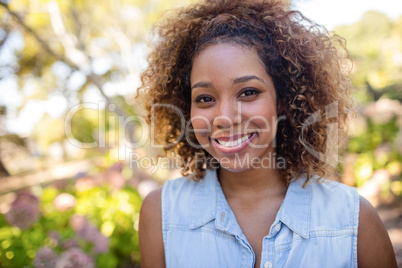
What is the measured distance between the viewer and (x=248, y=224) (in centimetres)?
145

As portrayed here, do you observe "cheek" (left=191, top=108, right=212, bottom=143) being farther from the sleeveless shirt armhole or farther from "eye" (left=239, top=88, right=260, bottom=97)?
the sleeveless shirt armhole

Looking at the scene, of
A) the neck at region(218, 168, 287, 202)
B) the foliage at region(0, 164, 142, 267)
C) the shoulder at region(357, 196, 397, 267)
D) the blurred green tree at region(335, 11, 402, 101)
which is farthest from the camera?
the blurred green tree at region(335, 11, 402, 101)

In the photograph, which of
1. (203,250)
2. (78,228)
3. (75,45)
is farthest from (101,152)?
(203,250)

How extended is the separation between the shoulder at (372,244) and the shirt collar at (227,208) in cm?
24

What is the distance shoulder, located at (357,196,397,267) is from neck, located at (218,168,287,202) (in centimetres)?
40

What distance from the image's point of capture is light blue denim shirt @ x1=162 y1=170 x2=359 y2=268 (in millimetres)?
1309

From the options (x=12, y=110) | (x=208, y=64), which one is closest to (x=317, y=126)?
(x=208, y=64)

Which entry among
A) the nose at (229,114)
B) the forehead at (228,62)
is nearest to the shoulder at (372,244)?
the nose at (229,114)

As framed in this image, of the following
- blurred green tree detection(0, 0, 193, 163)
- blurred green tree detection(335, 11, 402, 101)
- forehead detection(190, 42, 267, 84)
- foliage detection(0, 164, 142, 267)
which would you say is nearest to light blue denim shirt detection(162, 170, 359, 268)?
forehead detection(190, 42, 267, 84)

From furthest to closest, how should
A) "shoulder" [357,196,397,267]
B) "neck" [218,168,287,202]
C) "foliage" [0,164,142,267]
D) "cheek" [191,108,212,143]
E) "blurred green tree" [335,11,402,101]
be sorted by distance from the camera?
"blurred green tree" [335,11,402,101]
"foliage" [0,164,142,267]
"neck" [218,168,287,202]
"cheek" [191,108,212,143]
"shoulder" [357,196,397,267]

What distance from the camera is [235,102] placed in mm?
1317

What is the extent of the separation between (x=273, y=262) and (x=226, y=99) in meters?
0.79

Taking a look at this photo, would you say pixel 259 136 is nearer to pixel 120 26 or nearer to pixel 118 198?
pixel 118 198

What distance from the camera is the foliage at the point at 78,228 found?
2.09 meters
